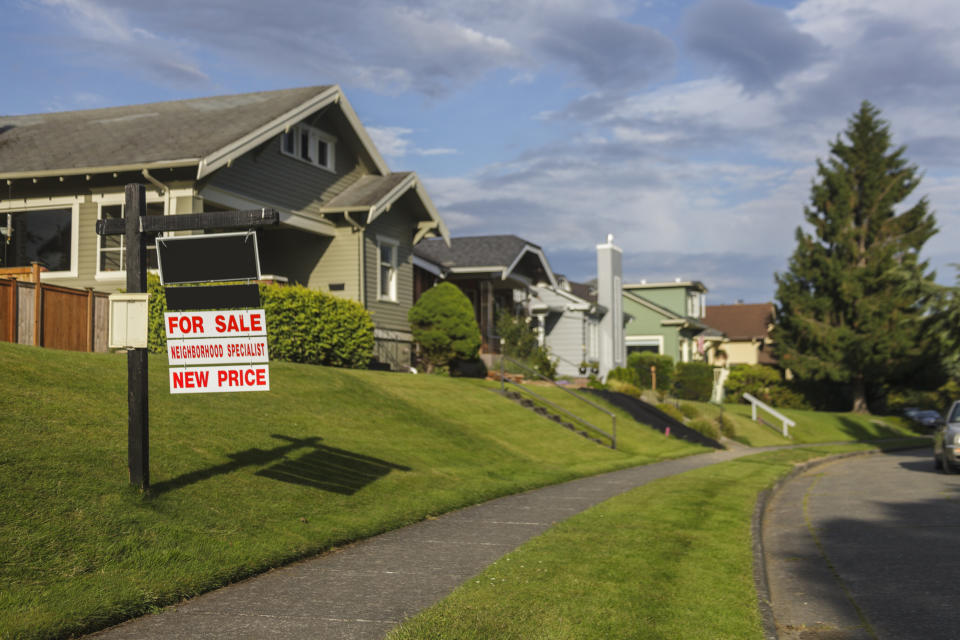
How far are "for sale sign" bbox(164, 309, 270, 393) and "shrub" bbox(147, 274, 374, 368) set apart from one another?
1016 cm

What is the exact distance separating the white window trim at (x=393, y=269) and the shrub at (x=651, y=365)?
17.8 metres

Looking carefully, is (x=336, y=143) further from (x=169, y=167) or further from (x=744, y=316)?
(x=744, y=316)

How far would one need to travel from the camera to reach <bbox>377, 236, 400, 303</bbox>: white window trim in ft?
91.2

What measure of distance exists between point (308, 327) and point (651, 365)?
26970 mm

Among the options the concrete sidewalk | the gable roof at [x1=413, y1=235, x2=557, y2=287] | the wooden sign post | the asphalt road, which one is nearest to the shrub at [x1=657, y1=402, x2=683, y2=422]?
the gable roof at [x1=413, y1=235, x2=557, y2=287]

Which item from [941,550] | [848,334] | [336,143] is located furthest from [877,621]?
[848,334]

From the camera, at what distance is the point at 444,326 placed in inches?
1113

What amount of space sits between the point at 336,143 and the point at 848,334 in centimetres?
3175

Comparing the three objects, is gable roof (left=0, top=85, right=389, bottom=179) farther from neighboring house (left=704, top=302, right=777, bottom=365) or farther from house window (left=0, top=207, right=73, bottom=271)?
neighboring house (left=704, top=302, right=777, bottom=365)

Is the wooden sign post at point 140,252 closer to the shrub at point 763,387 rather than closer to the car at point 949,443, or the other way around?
the car at point 949,443

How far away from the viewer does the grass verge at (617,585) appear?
6504 mm

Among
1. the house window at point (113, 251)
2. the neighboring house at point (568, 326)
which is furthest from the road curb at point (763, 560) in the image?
the neighboring house at point (568, 326)

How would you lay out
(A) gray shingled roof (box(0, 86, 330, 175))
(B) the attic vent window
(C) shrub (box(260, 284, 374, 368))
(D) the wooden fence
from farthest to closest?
(B) the attic vent window, (A) gray shingled roof (box(0, 86, 330, 175)), (C) shrub (box(260, 284, 374, 368)), (D) the wooden fence

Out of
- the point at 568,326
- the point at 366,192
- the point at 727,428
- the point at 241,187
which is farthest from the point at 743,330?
the point at 241,187
